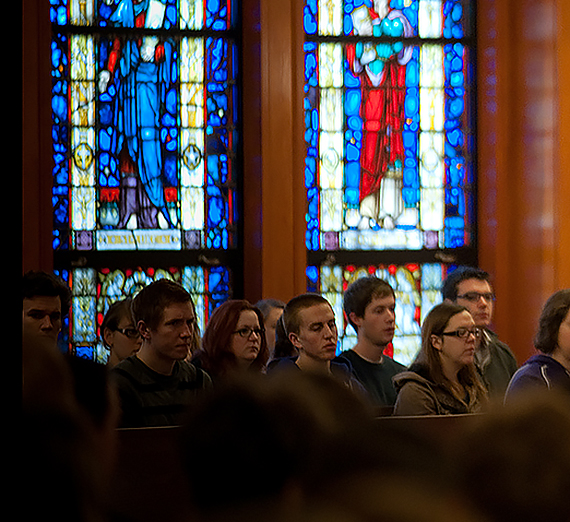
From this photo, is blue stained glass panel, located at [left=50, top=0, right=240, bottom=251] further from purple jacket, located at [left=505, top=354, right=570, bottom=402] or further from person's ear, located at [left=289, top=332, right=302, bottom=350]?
purple jacket, located at [left=505, top=354, right=570, bottom=402]

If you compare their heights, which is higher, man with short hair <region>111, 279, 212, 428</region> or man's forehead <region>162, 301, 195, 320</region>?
man's forehead <region>162, 301, 195, 320</region>

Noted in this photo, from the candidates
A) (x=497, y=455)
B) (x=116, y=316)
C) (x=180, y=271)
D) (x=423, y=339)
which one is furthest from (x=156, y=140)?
(x=497, y=455)

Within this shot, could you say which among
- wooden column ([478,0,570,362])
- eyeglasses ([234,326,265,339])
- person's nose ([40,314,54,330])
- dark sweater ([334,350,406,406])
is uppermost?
wooden column ([478,0,570,362])

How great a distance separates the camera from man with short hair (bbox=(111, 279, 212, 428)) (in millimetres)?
3580

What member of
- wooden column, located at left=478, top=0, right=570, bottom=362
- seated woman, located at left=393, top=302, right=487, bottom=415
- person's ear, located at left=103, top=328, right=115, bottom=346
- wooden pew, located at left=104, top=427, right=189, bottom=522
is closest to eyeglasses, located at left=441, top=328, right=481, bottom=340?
seated woman, located at left=393, top=302, right=487, bottom=415

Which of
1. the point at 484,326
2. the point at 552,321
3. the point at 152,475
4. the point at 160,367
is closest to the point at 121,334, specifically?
the point at 160,367

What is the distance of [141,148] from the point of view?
7.19m

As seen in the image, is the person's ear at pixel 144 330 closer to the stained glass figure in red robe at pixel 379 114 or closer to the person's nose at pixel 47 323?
the person's nose at pixel 47 323

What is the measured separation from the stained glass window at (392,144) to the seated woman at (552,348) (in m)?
3.46

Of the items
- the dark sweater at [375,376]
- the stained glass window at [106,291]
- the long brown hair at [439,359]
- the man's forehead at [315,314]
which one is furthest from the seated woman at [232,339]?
the stained glass window at [106,291]

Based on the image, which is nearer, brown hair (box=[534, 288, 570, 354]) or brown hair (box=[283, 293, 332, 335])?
brown hair (box=[534, 288, 570, 354])

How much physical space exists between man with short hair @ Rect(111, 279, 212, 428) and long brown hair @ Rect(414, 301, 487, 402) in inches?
39.7

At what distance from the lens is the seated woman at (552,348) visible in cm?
367

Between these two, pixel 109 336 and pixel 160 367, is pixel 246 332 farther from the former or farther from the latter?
pixel 109 336
